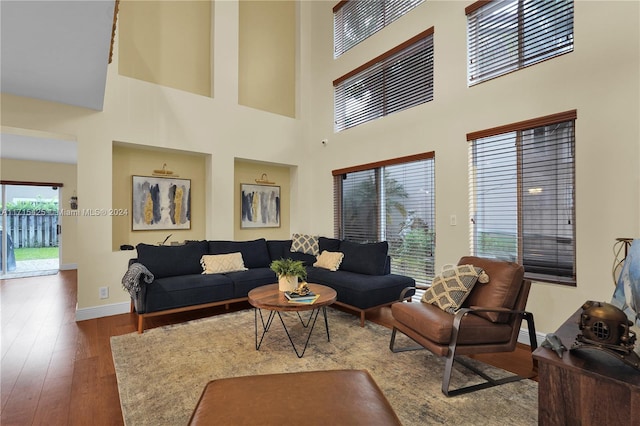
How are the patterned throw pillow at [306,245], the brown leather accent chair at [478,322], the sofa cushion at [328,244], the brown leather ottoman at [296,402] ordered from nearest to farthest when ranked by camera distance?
the brown leather ottoman at [296,402]
the brown leather accent chair at [478,322]
the sofa cushion at [328,244]
the patterned throw pillow at [306,245]

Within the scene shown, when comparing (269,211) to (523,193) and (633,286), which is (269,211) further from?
(633,286)

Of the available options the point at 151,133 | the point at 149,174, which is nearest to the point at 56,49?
the point at 151,133

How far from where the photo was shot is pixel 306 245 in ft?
16.9

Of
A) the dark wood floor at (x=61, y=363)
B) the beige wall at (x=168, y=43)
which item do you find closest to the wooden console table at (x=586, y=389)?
the dark wood floor at (x=61, y=363)

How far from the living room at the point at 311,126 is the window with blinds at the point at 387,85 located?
166 millimetres

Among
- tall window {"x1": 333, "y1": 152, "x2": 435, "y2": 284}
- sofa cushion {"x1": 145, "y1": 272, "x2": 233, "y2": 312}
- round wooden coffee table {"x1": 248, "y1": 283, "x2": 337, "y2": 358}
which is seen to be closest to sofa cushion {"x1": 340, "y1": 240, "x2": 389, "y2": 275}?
tall window {"x1": 333, "y1": 152, "x2": 435, "y2": 284}

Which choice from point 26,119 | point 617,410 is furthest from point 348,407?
point 26,119

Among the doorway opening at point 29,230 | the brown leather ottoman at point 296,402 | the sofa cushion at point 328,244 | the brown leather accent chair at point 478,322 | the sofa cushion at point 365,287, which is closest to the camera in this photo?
the brown leather ottoman at point 296,402

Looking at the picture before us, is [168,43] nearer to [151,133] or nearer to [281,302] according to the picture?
[151,133]

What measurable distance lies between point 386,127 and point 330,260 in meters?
2.14

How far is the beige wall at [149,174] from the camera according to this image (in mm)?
4398

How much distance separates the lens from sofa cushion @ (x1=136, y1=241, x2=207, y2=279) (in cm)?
384

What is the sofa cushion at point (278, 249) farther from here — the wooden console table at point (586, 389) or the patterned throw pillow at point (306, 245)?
the wooden console table at point (586, 389)

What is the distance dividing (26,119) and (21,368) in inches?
106
